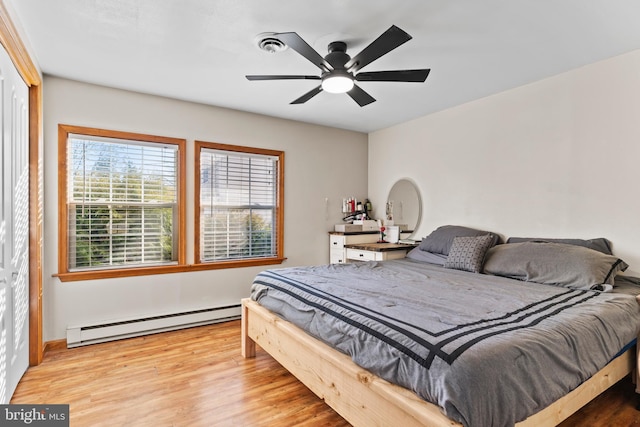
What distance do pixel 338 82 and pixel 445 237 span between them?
206cm

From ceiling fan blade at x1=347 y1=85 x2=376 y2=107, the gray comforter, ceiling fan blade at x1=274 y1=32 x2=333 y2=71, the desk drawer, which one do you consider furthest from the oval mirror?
ceiling fan blade at x1=274 y1=32 x2=333 y2=71

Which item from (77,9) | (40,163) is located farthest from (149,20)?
(40,163)

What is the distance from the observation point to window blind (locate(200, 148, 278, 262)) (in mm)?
3824

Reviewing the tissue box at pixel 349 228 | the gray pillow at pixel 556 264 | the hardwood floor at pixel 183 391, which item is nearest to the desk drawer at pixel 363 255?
the tissue box at pixel 349 228

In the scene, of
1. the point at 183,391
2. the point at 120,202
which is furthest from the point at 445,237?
the point at 120,202

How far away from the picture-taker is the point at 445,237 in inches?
140

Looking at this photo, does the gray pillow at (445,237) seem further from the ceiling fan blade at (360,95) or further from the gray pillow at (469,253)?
the ceiling fan blade at (360,95)

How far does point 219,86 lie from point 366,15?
1.67 metres

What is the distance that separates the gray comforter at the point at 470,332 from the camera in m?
1.23

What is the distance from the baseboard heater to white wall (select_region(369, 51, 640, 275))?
8.54 feet

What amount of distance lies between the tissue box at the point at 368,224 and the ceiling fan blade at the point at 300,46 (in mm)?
2661

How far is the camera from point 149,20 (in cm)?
213

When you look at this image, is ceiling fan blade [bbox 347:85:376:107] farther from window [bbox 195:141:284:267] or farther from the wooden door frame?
the wooden door frame

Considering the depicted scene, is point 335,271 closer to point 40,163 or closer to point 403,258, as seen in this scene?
point 403,258
